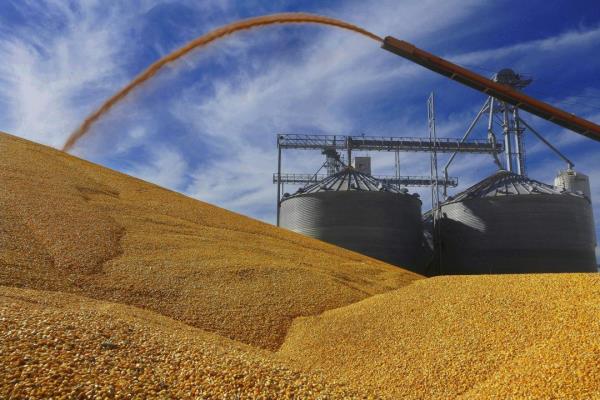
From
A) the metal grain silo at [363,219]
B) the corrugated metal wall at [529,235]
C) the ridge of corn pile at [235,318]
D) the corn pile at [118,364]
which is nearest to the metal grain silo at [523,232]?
the corrugated metal wall at [529,235]

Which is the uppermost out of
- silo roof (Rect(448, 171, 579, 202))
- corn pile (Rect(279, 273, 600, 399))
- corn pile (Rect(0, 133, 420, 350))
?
silo roof (Rect(448, 171, 579, 202))

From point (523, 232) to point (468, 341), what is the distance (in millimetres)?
20277

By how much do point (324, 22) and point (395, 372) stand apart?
1155 centimetres

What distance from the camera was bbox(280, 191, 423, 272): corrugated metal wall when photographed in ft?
83.2

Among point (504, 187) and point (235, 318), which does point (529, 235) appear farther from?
point (235, 318)

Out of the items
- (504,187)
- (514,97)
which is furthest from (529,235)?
(514,97)

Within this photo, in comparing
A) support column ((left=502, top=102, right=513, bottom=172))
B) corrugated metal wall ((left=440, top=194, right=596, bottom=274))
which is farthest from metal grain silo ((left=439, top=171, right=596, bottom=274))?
support column ((left=502, top=102, right=513, bottom=172))

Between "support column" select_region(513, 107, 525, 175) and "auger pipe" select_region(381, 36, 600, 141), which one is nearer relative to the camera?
"auger pipe" select_region(381, 36, 600, 141)

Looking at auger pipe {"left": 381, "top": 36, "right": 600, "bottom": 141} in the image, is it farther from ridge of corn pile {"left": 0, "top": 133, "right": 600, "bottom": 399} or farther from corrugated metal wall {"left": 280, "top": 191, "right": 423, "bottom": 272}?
ridge of corn pile {"left": 0, "top": 133, "right": 600, "bottom": 399}

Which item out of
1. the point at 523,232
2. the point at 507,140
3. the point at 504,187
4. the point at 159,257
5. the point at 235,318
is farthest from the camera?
the point at 507,140

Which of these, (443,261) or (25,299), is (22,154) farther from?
(443,261)

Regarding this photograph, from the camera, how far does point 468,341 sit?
25.0ft

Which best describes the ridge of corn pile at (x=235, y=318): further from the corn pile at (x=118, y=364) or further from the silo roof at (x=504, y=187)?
the silo roof at (x=504, y=187)

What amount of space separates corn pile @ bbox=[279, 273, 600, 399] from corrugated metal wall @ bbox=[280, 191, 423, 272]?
14.7m
